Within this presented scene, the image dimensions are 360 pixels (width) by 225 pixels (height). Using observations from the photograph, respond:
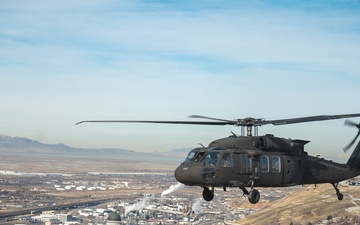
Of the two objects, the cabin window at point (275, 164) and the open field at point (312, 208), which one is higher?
the cabin window at point (275, 164)

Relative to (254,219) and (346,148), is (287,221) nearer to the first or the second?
(254,219)

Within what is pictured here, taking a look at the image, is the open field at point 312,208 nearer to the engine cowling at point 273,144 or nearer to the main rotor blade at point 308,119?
the engine cowling at point 273,144

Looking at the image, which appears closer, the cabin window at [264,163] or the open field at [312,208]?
the cabin window at [264,163]

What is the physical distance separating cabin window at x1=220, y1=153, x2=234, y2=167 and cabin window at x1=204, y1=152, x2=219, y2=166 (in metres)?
0.35

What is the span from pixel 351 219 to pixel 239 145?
10176 centimetres

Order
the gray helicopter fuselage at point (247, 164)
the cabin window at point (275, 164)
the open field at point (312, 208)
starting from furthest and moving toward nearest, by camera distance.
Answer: the open field at point (312, 208) < the cabin window at point (275, 164) < the gray helicopter fuselage at point (247, 164)

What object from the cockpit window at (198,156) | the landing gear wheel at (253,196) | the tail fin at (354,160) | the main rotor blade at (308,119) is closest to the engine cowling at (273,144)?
the main rotor blade at (308,119)

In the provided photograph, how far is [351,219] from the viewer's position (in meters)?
134

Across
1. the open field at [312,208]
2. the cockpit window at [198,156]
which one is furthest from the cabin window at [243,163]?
the open field at [312,208]

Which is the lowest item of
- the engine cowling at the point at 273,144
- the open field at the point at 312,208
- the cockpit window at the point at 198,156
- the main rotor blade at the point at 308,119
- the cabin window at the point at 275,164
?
the open field at the point at 312,208

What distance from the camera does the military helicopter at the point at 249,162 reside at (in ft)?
122

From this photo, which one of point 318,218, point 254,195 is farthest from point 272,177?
point 318,218

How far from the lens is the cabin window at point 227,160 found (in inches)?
1474

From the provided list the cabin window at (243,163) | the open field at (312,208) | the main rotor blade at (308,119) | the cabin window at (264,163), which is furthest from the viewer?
the open field at (312,208)
